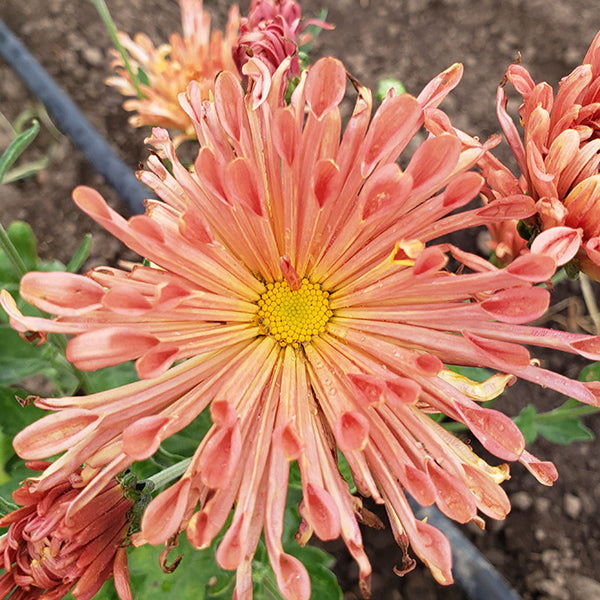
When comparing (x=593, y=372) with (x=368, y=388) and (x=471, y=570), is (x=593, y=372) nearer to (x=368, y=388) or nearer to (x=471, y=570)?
(x=368, y=388)

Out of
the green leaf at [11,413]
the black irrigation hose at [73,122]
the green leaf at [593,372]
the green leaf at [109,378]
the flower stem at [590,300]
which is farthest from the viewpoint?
the black irrigation hose at [73,122]

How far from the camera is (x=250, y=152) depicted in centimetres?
70

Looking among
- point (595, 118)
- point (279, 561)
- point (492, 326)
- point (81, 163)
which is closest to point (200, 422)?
point (279, 561)

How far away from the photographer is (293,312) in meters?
0.77

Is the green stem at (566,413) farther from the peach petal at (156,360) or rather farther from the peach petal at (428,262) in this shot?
the peach petal at (156,360)

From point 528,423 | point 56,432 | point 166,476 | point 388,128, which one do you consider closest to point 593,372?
point 528,423

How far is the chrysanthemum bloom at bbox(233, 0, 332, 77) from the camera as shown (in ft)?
2.86

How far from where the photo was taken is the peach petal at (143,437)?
0.57 metres

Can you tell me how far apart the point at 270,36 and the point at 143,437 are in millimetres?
627

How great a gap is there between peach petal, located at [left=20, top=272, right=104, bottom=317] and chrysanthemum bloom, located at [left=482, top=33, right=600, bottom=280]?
0.49 metres

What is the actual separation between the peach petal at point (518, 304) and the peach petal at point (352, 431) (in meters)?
0.17

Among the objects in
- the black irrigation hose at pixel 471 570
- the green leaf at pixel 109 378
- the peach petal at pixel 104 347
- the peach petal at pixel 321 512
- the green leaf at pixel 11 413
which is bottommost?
the black irrigation hose at pixel 471 570

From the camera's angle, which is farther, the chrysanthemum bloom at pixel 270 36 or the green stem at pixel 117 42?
the green stem at pixel 117 42

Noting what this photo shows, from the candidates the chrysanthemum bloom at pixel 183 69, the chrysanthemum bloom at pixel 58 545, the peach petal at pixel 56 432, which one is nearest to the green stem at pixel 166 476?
the chrysanthemum bloom at pixel 58 545
